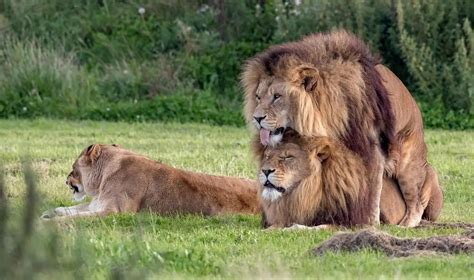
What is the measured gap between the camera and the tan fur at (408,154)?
10.0 meters

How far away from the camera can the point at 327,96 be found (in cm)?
942

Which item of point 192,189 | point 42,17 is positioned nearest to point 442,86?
A: point 42,17

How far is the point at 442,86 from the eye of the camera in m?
18.5

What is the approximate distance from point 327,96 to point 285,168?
595 millimetres

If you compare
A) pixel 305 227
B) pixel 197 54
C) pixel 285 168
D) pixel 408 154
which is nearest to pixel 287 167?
pixel 285 168

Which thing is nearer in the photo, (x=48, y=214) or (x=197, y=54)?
(x=48, y=214)

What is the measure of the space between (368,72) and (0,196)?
17.9ft

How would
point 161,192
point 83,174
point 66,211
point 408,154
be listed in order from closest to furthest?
point 408,154 < point 66,211 < point 161,192 < point 83,174

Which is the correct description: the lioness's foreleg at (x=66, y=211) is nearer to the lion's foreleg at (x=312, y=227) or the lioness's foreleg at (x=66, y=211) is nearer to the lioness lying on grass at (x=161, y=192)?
the lioness lying on grass at (x=161, y=192)

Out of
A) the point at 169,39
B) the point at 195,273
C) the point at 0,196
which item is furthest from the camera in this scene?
the point at 169,39

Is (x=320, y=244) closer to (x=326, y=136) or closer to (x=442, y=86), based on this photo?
(x=326, y=136)

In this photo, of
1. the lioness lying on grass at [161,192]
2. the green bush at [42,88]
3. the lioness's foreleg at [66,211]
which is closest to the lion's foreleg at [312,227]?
the lioness lying on grass at [161,192]

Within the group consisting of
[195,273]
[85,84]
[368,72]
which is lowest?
[85,84]

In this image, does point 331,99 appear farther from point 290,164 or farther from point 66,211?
point 66,211
